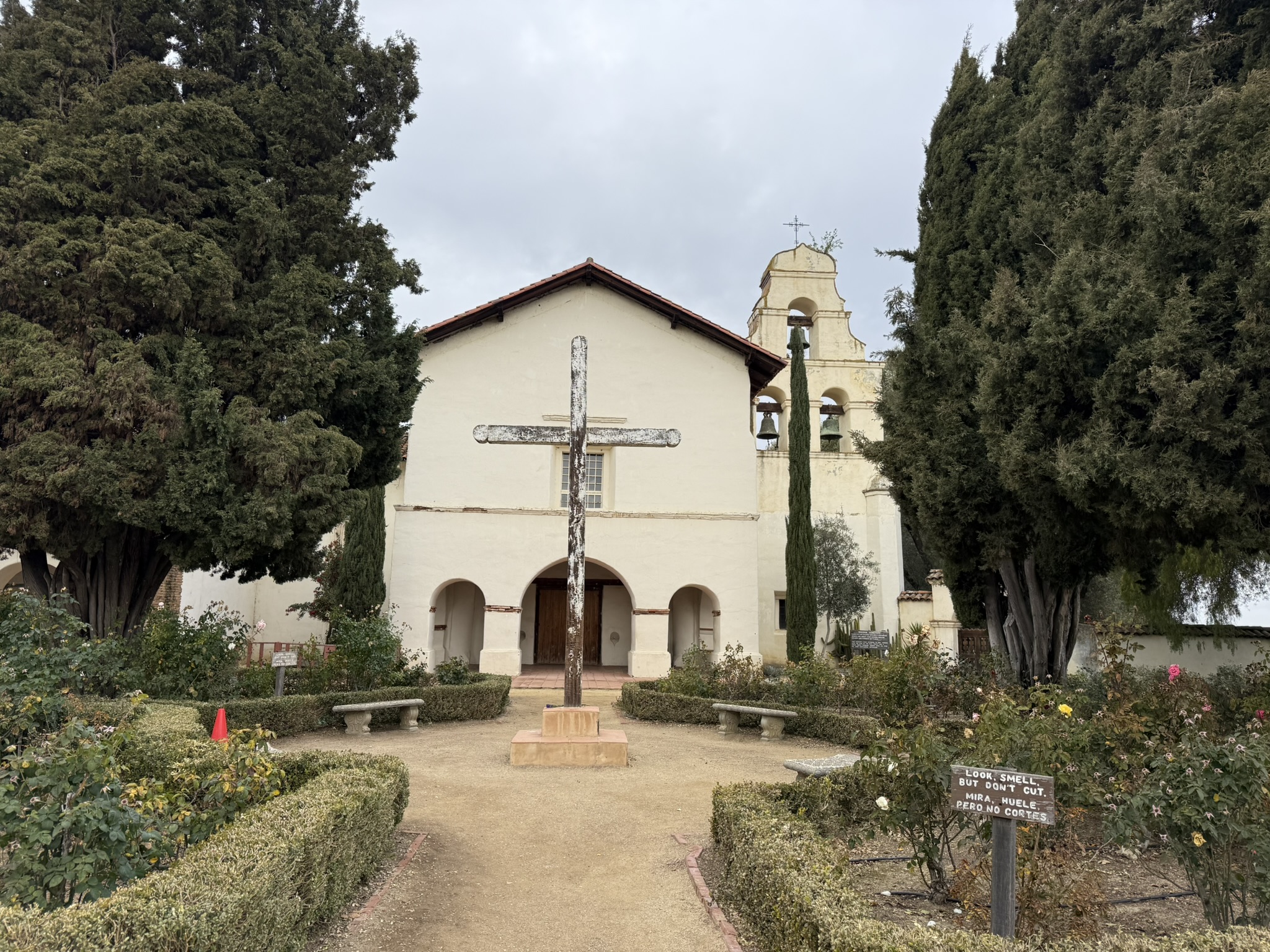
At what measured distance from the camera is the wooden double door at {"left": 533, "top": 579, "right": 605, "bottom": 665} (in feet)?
69.5

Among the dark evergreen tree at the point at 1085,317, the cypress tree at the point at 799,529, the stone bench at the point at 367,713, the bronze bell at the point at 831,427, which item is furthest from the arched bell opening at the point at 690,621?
the stone bench at the point at 367,713

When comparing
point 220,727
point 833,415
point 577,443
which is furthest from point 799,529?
point 220,727

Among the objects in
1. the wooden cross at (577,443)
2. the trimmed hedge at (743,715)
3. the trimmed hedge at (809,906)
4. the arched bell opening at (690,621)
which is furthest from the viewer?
the arched bell opening at (690,621)

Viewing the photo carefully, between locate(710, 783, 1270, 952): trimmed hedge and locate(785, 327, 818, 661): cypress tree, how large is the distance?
44.5 ft

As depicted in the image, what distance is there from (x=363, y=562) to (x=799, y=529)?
10.2m

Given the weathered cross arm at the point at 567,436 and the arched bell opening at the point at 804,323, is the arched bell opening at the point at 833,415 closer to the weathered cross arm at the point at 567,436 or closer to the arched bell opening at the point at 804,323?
the arched bell opening at the point at 804,323

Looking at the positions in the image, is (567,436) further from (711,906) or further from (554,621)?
(554,621)

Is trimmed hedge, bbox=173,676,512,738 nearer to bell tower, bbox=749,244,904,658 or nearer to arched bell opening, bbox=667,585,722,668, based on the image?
arched bell opening, bbox=667,585,722,668

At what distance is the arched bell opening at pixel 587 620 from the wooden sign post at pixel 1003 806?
17.6m

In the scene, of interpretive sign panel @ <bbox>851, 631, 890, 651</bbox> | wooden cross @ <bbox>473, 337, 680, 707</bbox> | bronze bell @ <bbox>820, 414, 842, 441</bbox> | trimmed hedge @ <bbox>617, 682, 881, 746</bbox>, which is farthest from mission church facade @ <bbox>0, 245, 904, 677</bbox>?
wooden cross @ <bbox>473, 337, 680, 707</bbox>

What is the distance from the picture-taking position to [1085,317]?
747cm

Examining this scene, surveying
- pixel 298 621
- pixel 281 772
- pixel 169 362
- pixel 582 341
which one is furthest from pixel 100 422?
pixel 298 621

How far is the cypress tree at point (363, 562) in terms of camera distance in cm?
1839

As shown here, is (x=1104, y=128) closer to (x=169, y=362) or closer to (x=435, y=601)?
(x=169, y=362)
